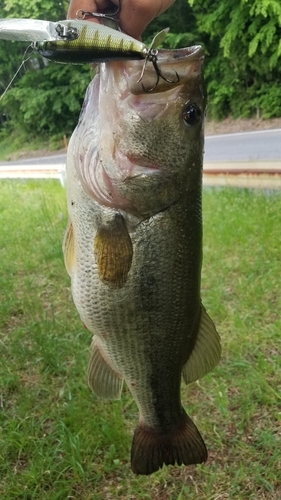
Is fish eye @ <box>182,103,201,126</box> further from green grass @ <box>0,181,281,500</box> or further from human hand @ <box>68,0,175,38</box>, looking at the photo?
green grass @ <box>0,181,281,500</box>

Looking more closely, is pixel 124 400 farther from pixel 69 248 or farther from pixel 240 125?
pixel 240 125

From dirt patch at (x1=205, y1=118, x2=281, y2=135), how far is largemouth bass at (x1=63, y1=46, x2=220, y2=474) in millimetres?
15111

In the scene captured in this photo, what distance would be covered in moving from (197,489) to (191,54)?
2.25 meters

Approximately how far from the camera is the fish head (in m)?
1.52

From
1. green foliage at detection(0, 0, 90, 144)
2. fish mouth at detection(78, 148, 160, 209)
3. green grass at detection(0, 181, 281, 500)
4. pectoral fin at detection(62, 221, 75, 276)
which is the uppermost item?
fish mouth at detection(78, 148, 160, 209)

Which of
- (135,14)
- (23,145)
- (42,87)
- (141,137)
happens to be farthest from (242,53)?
(141,137)

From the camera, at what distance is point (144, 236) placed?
1.69m

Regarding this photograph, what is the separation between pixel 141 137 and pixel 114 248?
0.35 m

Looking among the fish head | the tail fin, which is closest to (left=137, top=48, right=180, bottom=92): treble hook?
the fish head

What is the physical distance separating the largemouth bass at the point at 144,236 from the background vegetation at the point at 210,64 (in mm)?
15225

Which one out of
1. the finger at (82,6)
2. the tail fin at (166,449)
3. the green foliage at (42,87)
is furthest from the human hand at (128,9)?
the green foliage at (42,87)

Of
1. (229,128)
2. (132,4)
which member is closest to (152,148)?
(132,4)

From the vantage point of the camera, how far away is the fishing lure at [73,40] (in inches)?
49.3

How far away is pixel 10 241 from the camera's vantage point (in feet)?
21.0
